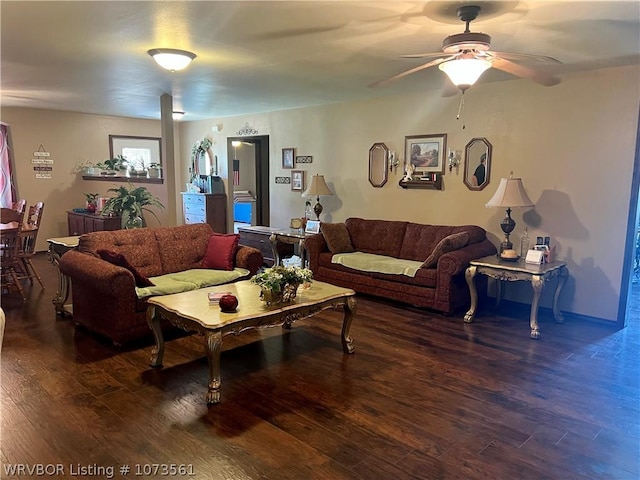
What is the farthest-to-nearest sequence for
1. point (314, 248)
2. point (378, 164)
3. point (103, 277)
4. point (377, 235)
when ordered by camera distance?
point (378, 164) < point (377, 235) < point (314, 248) < point (103, 277)

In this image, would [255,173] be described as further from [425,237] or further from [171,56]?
[171,56]

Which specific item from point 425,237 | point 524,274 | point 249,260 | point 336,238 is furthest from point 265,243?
point 524,274

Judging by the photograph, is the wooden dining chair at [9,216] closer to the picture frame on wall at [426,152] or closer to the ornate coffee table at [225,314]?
the ornate coffee table at [225,314]

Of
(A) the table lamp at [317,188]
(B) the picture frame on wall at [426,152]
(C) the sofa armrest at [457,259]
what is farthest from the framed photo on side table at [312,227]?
(C) the sofa armrest at [457,259]

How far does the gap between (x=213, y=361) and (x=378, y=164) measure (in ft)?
13.2

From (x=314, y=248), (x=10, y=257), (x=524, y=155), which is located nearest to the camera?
(x=524, y=155)

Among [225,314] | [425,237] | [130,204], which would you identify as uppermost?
[130,204]

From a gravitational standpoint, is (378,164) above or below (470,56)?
below

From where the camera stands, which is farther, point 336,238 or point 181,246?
point 336,238

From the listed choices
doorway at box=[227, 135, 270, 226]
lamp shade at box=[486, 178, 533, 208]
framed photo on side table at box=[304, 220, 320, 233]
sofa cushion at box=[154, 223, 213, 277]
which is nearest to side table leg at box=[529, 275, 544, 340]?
lamp shade at box=[486, 178, 533, 208]

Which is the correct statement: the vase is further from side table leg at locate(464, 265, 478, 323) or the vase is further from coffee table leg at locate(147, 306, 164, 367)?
side table leg at locate(464, 265, 478, 323)

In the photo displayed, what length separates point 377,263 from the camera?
518 cm

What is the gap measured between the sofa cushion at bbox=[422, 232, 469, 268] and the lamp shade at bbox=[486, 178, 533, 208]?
0.44 meters

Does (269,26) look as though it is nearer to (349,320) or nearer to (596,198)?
(349,320)
